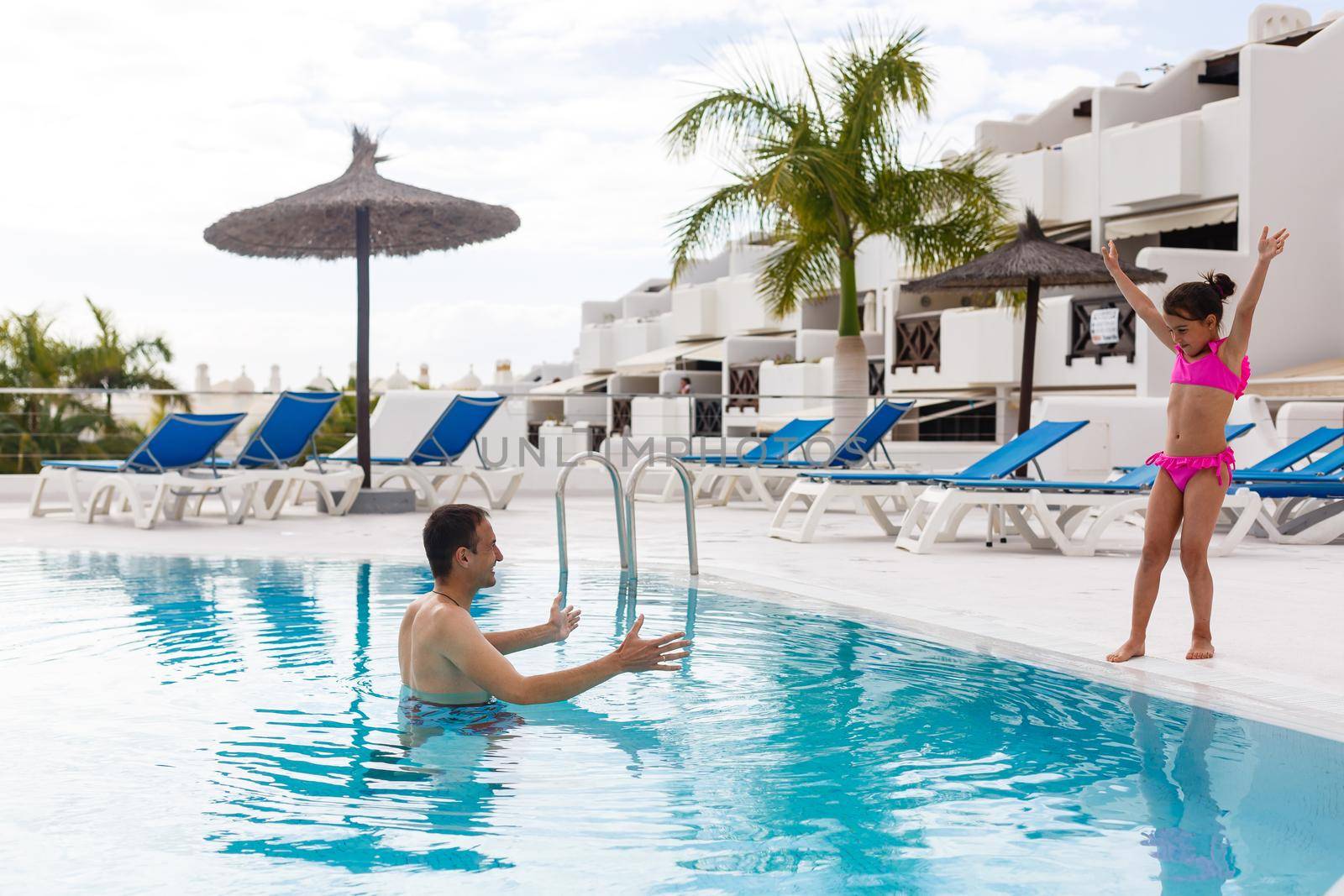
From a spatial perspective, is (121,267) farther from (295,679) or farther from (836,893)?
(836,893)

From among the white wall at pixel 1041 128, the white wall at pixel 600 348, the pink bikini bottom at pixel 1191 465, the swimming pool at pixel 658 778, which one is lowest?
the swimming pool at pixel 658 778

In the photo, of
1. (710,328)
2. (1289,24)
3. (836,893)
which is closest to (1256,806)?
(836,893)

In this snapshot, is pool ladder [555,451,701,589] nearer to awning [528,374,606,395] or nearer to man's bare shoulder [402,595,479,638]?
man's bare shoulder [402,595,479,638]

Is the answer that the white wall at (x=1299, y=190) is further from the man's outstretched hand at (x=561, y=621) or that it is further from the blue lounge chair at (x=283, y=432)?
the man's outstretched hand at (x=561, y=621)

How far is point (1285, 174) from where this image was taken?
21.7 m

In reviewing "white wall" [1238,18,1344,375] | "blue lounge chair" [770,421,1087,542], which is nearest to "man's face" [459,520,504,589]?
"blue lounge chair" [770,421,1087,542]

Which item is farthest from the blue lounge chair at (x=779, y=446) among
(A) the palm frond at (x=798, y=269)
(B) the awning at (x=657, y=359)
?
(B) the awning at (x=657, y=359)

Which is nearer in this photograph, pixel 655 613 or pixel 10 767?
pixel 10 767

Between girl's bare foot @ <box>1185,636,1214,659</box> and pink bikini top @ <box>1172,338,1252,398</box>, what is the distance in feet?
2.78

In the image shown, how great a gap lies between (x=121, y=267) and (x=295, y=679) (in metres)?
38.4

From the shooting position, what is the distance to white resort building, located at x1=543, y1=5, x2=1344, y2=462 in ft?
70.1

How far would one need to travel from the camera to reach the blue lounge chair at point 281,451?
10.8 m

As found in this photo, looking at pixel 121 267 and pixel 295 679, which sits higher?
pixel 121 267

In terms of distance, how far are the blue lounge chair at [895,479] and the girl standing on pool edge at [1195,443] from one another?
4.10 meters
